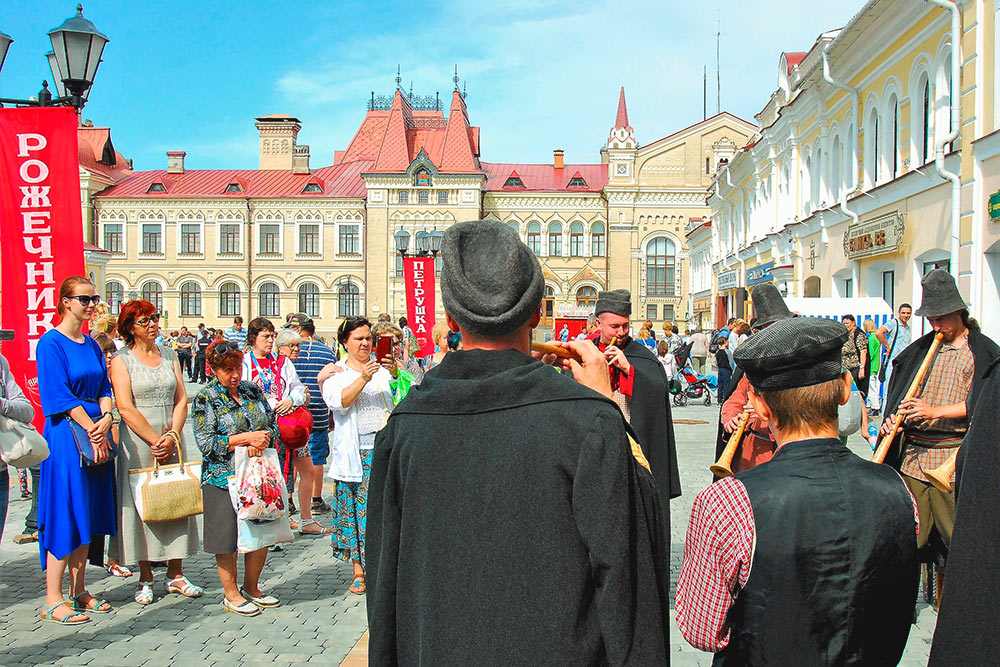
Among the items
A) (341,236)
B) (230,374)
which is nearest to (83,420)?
(230,374)

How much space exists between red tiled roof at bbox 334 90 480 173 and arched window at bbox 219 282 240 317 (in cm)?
1302

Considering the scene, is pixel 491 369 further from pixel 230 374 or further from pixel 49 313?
pixel 49 313

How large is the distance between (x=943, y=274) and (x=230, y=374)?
14.8 feet

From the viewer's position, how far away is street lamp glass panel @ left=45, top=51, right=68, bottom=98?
26.2ft

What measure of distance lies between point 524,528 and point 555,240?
193 feet

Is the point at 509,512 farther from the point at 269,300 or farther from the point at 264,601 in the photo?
the point at 269,300

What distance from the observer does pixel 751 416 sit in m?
4.65

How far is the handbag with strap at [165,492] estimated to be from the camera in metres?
5.43

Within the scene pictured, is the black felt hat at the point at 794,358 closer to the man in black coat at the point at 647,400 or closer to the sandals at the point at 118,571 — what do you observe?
the man in black coat at the point at 647,400

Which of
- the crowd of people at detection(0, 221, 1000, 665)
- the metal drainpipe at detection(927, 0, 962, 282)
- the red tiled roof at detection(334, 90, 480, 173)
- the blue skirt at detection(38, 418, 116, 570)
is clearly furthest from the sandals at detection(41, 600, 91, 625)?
the red tiled roof at detection(334, 90, 480, 173)

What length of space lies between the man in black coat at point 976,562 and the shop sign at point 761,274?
23.9m

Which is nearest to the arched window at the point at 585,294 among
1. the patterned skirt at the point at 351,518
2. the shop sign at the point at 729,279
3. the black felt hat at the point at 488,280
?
the shop sign at the point at 729,279

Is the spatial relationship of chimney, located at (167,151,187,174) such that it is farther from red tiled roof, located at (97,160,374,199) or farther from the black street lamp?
the black street lamp

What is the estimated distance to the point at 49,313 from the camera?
6020mm
